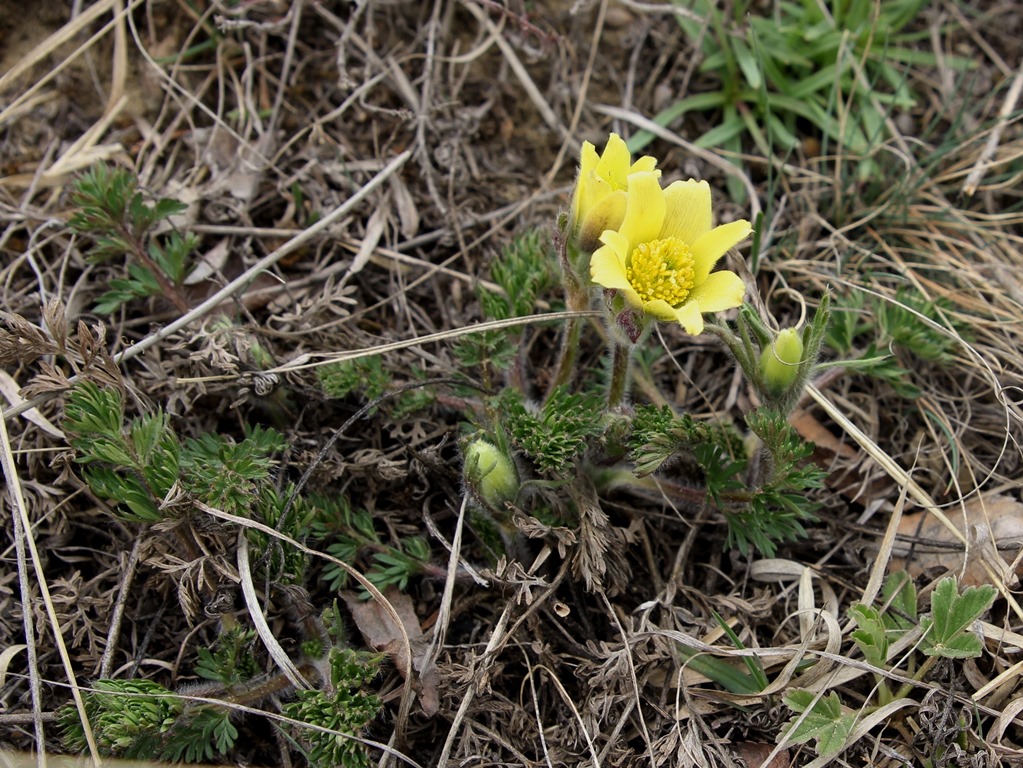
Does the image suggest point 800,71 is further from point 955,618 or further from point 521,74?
point 955,618

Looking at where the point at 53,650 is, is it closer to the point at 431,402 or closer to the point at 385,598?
the point at 385,598

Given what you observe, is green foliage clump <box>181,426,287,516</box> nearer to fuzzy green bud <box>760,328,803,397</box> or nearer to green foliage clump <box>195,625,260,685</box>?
green foliage clump <box>195,625,260,685</box>

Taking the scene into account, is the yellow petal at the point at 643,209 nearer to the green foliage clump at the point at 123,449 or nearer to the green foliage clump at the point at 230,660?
the green foliage clump at the point at 123,449

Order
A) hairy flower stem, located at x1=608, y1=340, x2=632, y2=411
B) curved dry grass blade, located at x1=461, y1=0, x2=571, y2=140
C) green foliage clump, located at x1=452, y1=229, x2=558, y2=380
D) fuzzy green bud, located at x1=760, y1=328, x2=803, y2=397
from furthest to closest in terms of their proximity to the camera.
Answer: curved dry grass blade, located at x1=461, y1=0, x2=571, y2=140
green foliage clump, located at x1=452, y1=229, x2=558, y2=380
hairy flower stem, located at x1=608, y1=340, x2=632, y2=411
fuzzy green bud, located at x1=760, y1=328, x2=803, y2=397

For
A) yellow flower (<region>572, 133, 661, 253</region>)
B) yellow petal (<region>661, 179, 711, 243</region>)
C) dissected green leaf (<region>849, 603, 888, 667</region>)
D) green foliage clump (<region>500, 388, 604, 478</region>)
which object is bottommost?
dissected green leaf (<region>849, 603, 888, 667</region>)

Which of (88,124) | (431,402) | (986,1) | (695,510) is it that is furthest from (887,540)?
(88,124)

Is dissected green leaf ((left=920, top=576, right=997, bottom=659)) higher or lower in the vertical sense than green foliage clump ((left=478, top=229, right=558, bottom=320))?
lower

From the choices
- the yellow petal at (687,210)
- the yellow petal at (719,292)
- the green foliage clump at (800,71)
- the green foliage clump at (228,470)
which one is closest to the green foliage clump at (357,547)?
the green foliage clump at (228,470)

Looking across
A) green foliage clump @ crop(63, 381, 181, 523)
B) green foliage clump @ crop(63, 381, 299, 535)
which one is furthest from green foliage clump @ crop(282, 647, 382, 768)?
green foliage clump @ crop(63, 381, 181, 523)
